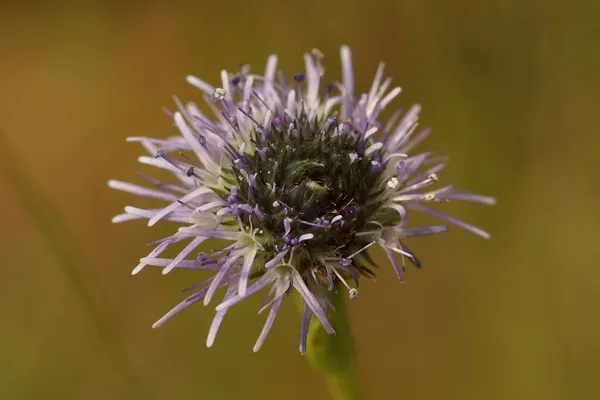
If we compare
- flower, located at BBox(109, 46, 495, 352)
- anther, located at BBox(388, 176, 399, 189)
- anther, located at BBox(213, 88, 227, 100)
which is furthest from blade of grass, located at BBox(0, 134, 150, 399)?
anther, located at BBox(388, 176, 399, 189)

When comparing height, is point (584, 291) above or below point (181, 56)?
below

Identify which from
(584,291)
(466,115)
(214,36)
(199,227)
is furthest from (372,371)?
(214,36)

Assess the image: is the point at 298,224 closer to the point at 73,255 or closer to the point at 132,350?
the point at 73,255

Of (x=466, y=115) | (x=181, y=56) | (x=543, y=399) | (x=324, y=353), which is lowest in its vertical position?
(x=543, y=399)

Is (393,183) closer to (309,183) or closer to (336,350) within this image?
(309,183)

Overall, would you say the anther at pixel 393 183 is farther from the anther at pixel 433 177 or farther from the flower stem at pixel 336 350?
the flower stem at pixel 336 350

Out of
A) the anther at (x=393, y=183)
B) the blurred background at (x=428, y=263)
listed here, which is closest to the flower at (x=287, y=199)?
the anther at (x=393, y=183)

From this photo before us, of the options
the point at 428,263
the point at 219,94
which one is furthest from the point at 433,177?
the point at 428,263
